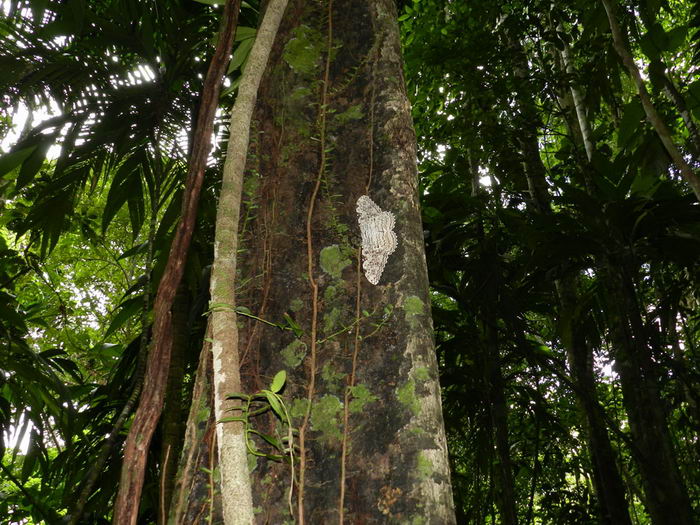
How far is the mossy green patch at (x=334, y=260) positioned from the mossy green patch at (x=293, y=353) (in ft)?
0.65

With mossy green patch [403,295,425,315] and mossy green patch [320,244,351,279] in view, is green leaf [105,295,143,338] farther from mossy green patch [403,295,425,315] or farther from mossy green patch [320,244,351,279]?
mossy green patch [403,295,425,315]

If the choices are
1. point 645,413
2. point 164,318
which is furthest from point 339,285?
point 645,413

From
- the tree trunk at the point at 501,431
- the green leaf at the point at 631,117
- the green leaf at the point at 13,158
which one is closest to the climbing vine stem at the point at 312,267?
the green leaf at the point at 631,117

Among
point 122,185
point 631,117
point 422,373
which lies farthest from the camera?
point 122,185

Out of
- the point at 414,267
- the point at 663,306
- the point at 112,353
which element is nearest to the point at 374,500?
the point at 414,267

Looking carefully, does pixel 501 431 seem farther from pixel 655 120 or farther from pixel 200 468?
pixel 200 468

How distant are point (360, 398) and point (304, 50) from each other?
1.12m

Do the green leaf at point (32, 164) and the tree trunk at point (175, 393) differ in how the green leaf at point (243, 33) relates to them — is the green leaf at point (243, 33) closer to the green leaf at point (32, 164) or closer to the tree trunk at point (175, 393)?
the tree trunk at point (175, 393)

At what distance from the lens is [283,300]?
1347 mm

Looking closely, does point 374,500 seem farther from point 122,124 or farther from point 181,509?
point 122,124

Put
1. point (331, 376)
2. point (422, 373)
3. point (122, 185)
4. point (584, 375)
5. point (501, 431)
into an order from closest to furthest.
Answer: point (422, 373) < point (331, 376) < point (122, 185) < point (501, 431) < point (584, 375)

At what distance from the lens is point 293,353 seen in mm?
1284

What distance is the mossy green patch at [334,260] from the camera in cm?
135

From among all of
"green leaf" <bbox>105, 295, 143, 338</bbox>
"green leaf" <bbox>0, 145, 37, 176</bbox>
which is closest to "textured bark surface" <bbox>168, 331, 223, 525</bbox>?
"green leaf" <bbox>0, 145, 37, 176</bbox>
